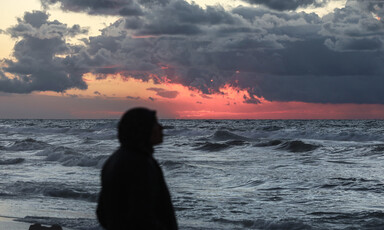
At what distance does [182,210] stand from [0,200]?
416cm

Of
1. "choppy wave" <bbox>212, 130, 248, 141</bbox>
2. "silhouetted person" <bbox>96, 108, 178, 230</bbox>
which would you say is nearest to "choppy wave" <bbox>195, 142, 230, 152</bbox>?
"choppy wave" <bbox>212, 130, 248, 141</bbox>

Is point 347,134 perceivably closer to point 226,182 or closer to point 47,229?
point 226,182

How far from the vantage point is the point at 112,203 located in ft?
9.12

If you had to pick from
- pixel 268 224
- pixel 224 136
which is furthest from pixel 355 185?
pixel 224 136

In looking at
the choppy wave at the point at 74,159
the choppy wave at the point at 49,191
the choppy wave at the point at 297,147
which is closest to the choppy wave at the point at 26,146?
the choppy wave at the point at 74,159

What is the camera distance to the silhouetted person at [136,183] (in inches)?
105

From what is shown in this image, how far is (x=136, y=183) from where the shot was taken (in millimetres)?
2660

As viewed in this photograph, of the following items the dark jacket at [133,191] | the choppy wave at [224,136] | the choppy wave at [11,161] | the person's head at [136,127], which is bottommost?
the choppy wave at [224,136]

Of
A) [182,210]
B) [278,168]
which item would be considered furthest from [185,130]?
[182,210]

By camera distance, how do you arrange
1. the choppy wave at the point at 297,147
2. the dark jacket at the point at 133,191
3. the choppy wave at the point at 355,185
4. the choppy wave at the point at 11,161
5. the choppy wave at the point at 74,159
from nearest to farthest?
1. the dark jacket at the point at 133,191
2. the choppy wave at the point at 355,185
3. the choppy wave at the point at 74,159
4. the choppy wave at the point at 11,161
5. the choppy wave at the point at 297,147

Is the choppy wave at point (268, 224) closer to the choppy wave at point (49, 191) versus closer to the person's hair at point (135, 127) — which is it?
the choppy wave at point (49, 191)

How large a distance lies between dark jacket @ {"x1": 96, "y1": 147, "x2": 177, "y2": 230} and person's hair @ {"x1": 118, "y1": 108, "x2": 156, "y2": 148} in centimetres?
5

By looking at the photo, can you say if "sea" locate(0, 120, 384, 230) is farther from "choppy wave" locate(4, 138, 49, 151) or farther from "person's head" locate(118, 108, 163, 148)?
"choppy wave" locate(4, 138, 49, 151)

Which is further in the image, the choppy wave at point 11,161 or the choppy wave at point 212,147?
the choppy wave at point 212,147
